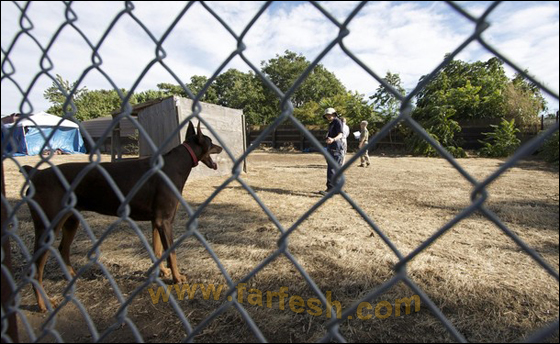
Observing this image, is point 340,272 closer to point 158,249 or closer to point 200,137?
point 158,249

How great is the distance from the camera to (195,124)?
707 cm

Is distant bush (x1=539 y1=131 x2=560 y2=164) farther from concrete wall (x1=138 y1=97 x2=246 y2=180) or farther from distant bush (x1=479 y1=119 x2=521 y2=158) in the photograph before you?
distant bush (x1=479 y1=119 x2=521 y2=158)

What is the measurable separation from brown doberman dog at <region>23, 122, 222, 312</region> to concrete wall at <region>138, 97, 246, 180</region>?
3.74 meters

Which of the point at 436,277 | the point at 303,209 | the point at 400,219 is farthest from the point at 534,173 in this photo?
the point at 436,277

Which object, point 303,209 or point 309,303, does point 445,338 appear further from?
point 303,209

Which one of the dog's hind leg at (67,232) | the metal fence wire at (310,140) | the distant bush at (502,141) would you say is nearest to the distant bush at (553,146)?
the metal fence wire at (310,140)

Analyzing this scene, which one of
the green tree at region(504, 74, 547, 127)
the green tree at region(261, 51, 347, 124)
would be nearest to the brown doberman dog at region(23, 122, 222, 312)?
the green tree at region(504, 74, 547, 127)

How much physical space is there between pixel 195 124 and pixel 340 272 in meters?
5.50

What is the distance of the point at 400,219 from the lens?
13.6ft

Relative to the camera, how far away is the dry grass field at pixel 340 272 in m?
1.82

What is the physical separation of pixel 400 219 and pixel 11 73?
4.12 meters

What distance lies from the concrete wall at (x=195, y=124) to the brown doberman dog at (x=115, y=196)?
147 inches

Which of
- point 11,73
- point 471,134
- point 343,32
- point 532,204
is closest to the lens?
point 343,32

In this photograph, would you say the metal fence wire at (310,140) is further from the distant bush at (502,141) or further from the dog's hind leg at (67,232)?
the distant bush at (502,141)
